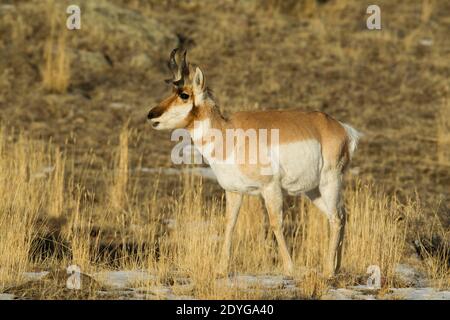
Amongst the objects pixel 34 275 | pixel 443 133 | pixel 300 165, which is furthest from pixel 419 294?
pixel 443 133

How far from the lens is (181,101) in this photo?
9773 millimetres

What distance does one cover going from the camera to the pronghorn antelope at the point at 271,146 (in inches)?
382

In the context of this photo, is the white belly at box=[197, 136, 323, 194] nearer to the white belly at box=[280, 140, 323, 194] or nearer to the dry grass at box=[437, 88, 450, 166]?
the white belly at box=[280, 140, 323, 194]

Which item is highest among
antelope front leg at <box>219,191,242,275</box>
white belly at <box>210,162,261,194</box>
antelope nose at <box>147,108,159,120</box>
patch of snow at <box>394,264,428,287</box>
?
antelope nose at <box>147,108,159,120</box>

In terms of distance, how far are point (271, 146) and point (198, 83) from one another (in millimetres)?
975

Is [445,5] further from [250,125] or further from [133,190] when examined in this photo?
[250,125]

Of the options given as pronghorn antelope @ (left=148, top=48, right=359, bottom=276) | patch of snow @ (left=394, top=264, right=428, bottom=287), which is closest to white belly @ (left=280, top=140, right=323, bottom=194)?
pronghorn antelope @ (left=148, top=48, right=359, bottom=276)

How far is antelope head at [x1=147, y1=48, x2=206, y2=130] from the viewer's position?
9.70 meters

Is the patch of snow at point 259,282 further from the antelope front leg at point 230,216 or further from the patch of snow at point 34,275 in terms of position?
the patch of snow at point 34,275

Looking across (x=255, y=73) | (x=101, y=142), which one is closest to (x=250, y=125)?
(x=101, y=142)

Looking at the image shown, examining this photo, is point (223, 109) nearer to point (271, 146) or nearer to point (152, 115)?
point (271, 146)

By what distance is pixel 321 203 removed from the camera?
1054 centimetres

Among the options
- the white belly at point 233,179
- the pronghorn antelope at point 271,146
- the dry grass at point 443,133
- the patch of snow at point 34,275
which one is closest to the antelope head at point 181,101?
the pronghorn antelope at point 271,146
